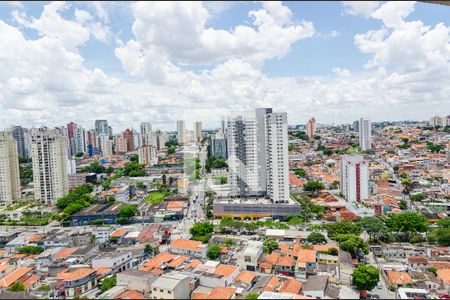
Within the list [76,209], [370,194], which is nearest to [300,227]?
[370,194]

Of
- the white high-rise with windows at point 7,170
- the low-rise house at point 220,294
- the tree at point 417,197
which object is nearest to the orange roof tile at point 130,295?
the low-rise house at point 220,294

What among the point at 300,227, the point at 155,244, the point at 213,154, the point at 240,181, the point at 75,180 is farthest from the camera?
the point at 213,154

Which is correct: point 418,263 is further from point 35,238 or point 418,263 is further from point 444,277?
point 35,238

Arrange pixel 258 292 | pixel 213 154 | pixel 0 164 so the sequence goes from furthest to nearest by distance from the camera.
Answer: pixel 213 154, pixel 0 164, pixel 258 292

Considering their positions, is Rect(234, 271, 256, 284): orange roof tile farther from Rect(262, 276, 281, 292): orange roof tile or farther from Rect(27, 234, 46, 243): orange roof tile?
Rect(27, 234, 46, 243): orange roof tile

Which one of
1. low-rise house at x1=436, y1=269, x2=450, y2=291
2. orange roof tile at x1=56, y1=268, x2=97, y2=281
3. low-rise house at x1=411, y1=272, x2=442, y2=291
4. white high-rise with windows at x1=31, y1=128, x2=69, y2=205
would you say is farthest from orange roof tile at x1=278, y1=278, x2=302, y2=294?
white high-rise with windows at x1=31, y1=128, x2=69, y2=205

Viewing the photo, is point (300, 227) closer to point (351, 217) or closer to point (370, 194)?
point (351, 217)

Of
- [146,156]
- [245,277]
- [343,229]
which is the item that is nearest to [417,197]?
[343,229]
